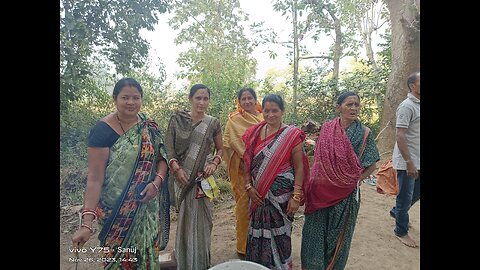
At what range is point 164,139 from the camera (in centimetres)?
233

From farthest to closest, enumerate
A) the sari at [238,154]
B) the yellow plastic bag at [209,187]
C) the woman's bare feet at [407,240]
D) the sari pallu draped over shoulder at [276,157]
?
the sari at [238,154], the woman's bare feet at [407,240], the yellow plastic bag at [209,187], the sari pallu draped over shoulder at [276,157]

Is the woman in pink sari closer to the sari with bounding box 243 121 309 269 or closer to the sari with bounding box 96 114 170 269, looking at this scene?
the sari with bounding box 243 121 309 269

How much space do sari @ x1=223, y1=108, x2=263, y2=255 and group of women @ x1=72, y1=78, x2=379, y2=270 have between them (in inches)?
3.2

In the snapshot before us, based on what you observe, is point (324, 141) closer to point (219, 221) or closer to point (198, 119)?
point (198, 119)

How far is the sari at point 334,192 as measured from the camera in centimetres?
229

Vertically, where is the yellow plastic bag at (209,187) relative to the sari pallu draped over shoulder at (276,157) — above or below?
below

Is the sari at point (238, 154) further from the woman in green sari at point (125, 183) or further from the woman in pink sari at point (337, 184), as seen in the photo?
the woman in green sari at point (125, 183)

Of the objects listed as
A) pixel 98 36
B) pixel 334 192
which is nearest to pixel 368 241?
pixel 334 192

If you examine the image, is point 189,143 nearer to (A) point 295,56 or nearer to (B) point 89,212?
(B) point 89,212

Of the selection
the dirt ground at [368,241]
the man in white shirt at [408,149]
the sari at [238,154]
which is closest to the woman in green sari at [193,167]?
the sari at [238,154]

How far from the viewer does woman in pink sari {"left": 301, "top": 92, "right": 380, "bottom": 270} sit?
2.29 metres

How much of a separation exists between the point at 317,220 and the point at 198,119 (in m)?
1.11

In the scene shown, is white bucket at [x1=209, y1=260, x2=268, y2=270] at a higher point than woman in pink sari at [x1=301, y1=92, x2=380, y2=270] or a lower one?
lower

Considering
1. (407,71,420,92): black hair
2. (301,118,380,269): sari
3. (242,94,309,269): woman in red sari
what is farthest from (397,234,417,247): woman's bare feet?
(407,71,420,92): black hair
